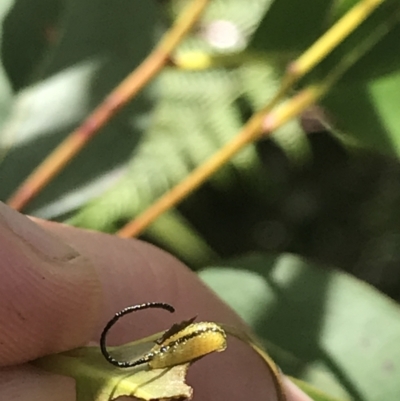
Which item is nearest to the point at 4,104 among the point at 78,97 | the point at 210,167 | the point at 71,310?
the point at 78,97

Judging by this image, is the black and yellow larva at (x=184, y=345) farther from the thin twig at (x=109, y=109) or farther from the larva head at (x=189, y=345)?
the thin twig at (x=109, y=109)

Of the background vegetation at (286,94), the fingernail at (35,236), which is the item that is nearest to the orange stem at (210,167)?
the background vegetation at (286,94)

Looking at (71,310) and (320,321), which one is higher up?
(71,310)

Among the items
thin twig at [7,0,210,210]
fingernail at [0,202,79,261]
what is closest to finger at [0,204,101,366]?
fingernail at [0,202,79,261]

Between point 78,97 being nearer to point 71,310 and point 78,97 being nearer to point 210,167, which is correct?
point 210,167

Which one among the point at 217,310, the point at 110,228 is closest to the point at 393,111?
the point at 217,310

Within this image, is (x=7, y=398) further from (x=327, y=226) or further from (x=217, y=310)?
(x=327, y=226)

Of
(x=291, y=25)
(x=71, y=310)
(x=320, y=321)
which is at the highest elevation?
(x=291, y=25)
